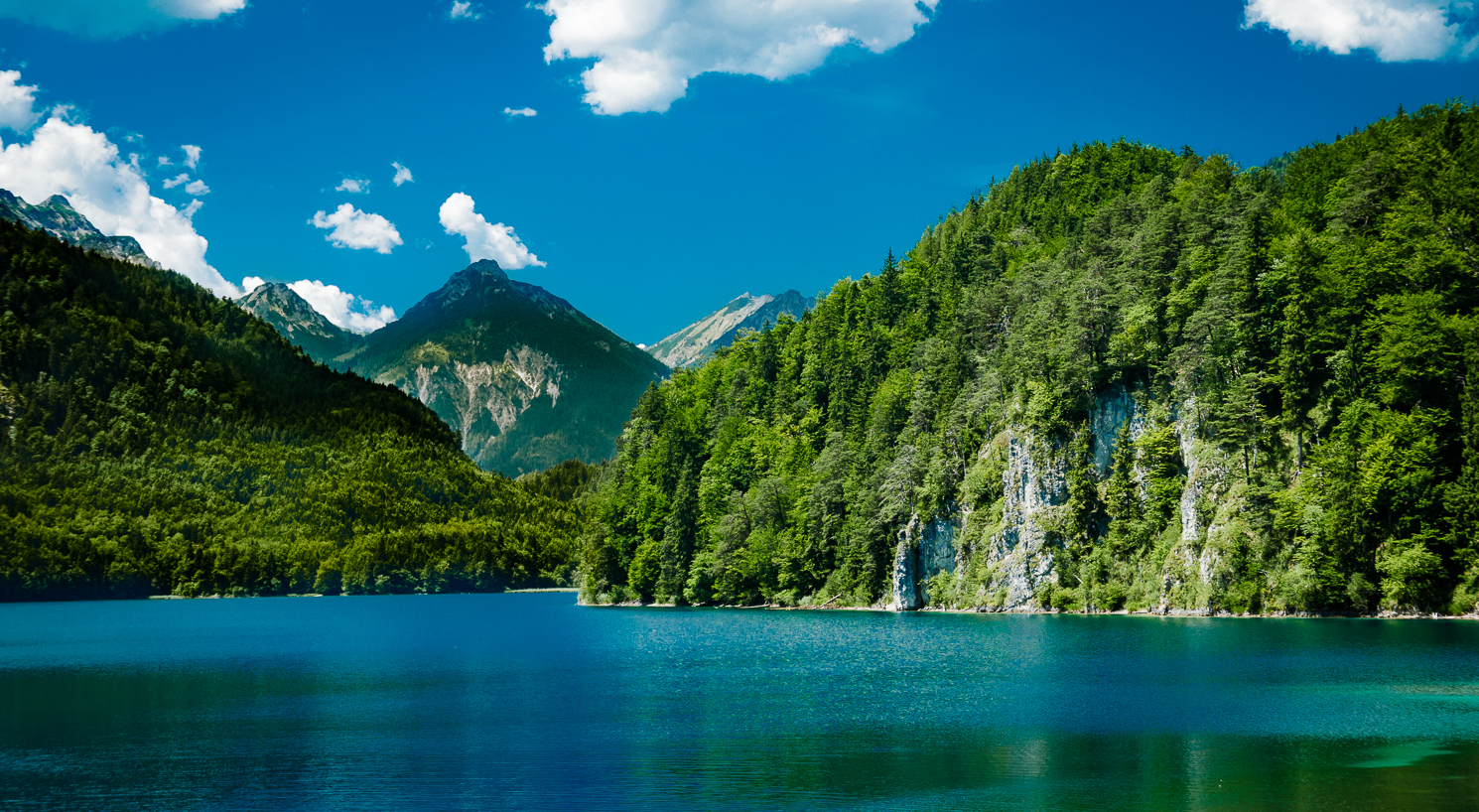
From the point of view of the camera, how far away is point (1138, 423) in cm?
9650

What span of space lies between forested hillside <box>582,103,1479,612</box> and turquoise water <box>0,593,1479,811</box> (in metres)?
11.0

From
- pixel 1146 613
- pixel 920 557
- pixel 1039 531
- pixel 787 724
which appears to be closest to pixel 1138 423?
pixel 1039 531

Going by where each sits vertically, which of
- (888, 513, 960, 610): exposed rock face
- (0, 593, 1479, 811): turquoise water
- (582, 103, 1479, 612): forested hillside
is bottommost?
(0, 593, 1479, 811): turquoise water

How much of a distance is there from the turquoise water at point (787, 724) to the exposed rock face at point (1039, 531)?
508 inches

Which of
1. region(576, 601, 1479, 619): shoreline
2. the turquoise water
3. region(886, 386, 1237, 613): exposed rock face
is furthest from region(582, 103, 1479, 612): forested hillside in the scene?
the turquoise water

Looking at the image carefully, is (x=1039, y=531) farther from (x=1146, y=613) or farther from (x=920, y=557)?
(x=920, y=557)

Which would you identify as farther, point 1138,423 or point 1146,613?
point 1138,423

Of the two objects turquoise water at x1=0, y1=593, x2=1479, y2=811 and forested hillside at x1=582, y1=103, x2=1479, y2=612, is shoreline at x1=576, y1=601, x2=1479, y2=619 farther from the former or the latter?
turquoise water at x1=0, y1=593, x2=1479, y2=811

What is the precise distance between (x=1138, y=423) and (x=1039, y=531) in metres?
14.7

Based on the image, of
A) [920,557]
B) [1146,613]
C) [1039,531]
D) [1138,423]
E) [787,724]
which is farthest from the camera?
[920,557]

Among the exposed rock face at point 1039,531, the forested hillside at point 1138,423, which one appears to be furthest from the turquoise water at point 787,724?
the exposed rock face at point 1039,531

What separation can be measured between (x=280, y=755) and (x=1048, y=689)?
104 feet

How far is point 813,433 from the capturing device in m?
142

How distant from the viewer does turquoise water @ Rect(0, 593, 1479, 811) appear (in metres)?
26.1
